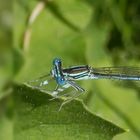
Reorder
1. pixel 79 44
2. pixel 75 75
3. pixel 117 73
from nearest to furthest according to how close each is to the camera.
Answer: pixel 75 75
pixel 117 73
pixel 79 44

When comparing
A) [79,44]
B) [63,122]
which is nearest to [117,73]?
[79,44]

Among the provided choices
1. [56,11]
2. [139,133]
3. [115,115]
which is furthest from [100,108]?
[56,11]

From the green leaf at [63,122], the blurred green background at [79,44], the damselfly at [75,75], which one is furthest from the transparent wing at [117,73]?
the green leaf at [63,122]

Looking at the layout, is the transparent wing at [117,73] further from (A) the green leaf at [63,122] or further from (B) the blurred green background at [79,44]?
(A) the green leaf at [63,122]

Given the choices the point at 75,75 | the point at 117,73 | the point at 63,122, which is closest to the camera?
the point at 63,122

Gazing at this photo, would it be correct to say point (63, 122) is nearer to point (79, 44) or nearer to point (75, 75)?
point (75, 75)
